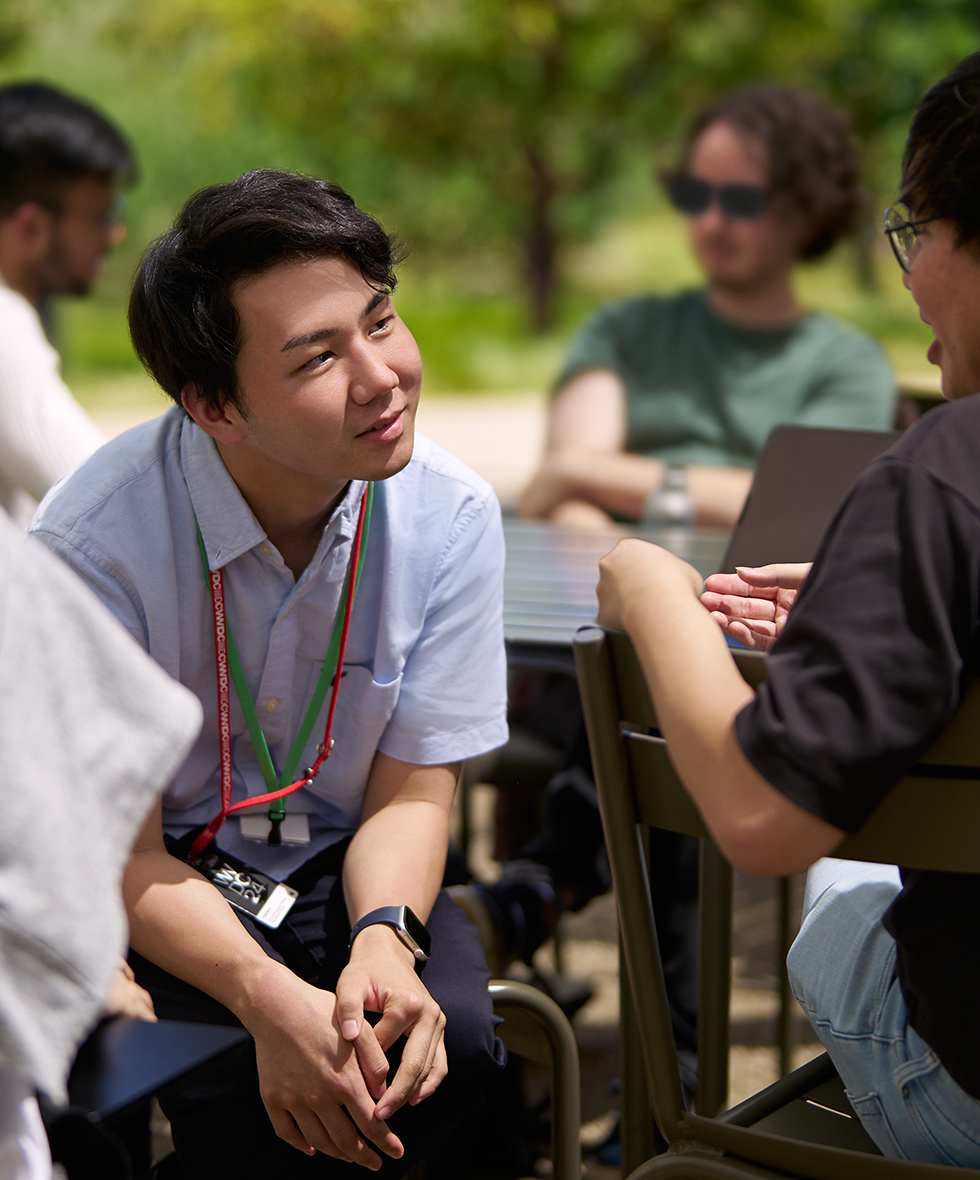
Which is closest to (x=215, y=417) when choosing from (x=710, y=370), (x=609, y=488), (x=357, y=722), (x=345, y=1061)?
(x=357, y=722)

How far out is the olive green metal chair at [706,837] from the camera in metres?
1.01

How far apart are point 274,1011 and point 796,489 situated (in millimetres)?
951

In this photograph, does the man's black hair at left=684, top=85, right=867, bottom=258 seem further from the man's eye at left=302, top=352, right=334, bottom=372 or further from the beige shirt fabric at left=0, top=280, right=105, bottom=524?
the man's eye at left=302, top=352, right=334, bottom=372

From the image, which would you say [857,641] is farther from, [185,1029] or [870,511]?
[185,1029]

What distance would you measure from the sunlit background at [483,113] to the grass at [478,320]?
0.7 inches

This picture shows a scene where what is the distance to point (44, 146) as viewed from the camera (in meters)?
2.99

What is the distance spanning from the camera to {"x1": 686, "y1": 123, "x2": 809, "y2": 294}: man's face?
3523 millimetres

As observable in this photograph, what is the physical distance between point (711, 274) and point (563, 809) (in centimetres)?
187

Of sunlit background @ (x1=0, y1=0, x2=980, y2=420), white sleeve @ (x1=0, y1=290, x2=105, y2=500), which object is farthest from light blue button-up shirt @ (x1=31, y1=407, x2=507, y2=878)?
sunlit background @ (x1=0, y1=0, x2=980, y2=420)

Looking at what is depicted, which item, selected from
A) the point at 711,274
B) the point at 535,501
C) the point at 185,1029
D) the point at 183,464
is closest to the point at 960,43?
the point at 711,274

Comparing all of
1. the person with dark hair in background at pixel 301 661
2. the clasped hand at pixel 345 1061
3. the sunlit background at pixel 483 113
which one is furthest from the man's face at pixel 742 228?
the sunlit background at pixel 483 113

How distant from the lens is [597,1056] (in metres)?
2.52

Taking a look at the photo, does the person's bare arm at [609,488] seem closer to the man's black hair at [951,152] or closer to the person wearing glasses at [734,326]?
the person wearing glasses at [734,326]

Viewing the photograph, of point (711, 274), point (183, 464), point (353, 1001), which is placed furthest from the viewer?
point (711, 274)
